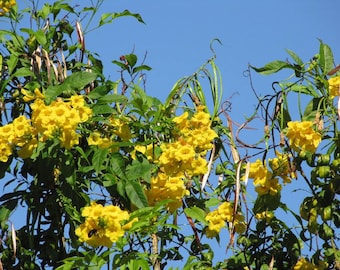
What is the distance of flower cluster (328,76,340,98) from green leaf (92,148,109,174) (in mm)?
719

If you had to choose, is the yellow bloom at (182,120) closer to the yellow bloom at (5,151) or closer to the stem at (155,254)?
the stem at (155,254)

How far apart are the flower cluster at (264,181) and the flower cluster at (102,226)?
0.59m

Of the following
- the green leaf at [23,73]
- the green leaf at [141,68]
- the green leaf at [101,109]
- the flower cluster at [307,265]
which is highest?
the green leaf at [141,68]

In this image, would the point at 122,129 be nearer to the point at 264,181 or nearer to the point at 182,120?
the point at 182,120

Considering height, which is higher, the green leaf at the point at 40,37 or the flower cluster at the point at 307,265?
the green leaf at the point at 40,37

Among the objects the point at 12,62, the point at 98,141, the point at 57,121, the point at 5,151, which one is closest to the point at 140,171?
the point at 98,141

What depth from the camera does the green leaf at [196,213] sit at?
3.07 meters

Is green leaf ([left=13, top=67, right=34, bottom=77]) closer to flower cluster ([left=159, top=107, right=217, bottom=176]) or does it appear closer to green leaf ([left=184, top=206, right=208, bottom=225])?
flower cluster ([left=159, top=107, right=217, bottom=176])

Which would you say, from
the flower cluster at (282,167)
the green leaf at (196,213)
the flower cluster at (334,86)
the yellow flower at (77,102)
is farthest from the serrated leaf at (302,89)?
the yellow flower at (77,102)

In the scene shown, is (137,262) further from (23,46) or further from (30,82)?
(23,46)

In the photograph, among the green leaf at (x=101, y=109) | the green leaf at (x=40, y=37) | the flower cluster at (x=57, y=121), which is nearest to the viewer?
the flower cluster at (x=57, y=121)

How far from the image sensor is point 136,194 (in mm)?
2805

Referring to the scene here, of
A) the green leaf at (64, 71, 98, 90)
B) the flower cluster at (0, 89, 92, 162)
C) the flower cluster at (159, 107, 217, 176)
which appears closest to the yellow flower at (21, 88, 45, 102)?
the flower cluster at (0, 89, 92, 162)

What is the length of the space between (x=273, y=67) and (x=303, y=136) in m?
0.31
